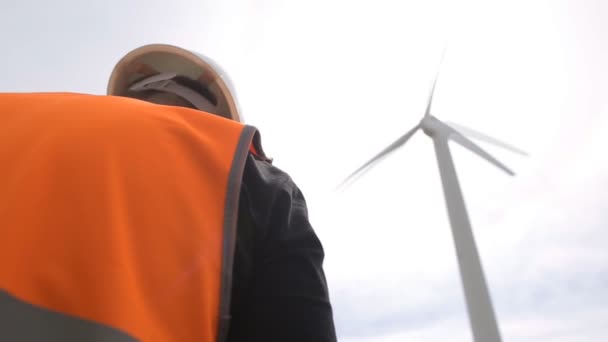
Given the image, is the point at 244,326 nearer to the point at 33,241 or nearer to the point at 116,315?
the point at 116,315

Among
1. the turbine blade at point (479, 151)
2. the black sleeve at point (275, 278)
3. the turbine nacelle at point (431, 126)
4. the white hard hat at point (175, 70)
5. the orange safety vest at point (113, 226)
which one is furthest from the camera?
the turbine nacelle at point (431, 126)

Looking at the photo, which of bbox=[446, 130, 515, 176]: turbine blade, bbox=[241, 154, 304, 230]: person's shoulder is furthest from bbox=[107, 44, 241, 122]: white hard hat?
bbox=[446, 130, 515, 176]: turbine blade

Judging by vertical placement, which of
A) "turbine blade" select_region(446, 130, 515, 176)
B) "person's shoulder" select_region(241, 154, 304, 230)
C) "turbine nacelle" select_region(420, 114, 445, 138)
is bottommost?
"person's shoulder" select_region(241, 154, 304, 230)

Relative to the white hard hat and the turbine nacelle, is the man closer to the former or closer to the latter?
the white hard hat

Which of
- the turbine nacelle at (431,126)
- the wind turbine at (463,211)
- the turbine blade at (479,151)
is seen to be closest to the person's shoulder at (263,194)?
the wind turbine at (463,211)

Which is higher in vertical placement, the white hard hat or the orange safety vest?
the white hard hat

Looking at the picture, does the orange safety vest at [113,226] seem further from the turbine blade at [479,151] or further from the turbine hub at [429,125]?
the turbine hub at [429,125]

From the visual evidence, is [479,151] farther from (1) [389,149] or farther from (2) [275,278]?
(2) [275,278]
